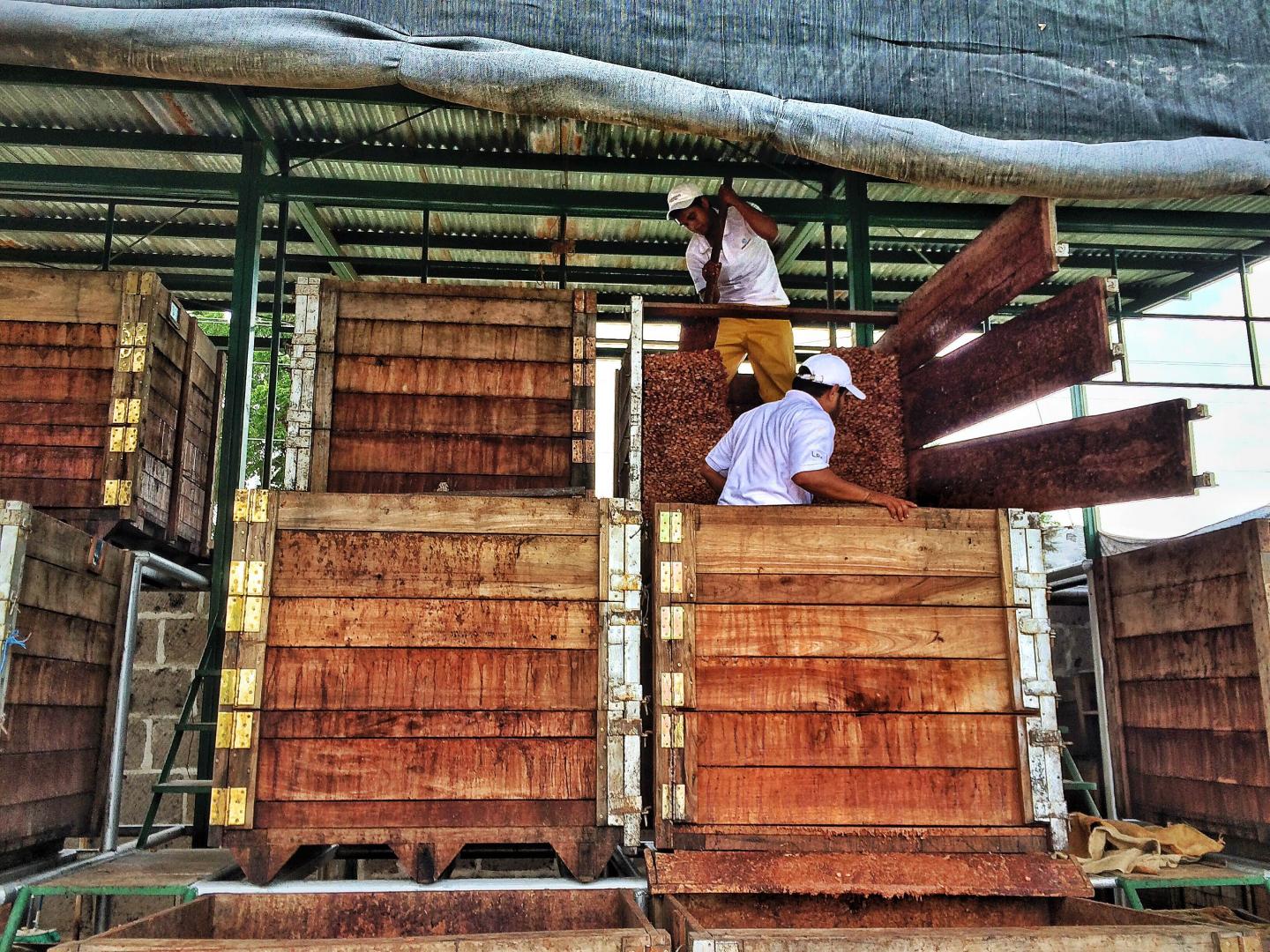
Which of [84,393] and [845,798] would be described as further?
[84,393]

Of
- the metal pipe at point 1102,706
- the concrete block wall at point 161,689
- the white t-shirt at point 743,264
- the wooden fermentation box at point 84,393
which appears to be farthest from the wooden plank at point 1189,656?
the concrete block wall at point 161,689

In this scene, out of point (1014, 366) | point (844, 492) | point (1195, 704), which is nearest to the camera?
point (844, 492)

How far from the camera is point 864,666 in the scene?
14.5 feet

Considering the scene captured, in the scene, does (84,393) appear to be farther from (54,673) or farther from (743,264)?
(743,264)

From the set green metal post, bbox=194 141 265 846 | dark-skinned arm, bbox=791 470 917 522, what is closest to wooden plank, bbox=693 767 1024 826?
dark-skinned arm, bbox=791 470 917 522

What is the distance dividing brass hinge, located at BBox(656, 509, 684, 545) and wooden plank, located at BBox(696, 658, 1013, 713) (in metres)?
0.53

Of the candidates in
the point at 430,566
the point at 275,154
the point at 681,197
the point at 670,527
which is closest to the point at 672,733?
the point at 670,527

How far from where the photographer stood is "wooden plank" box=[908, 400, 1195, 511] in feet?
13.8

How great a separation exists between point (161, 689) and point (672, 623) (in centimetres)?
461

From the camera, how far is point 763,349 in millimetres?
6332

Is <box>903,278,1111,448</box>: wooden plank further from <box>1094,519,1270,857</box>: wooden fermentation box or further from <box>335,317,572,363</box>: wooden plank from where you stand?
<box>335,317,572,363</box>: wooden plank

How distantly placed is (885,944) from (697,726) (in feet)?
3.77

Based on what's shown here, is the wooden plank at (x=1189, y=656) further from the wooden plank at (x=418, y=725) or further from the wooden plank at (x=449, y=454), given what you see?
the wooden plank at (x=449, y=454)

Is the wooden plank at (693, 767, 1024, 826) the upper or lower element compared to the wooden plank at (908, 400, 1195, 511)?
lower
